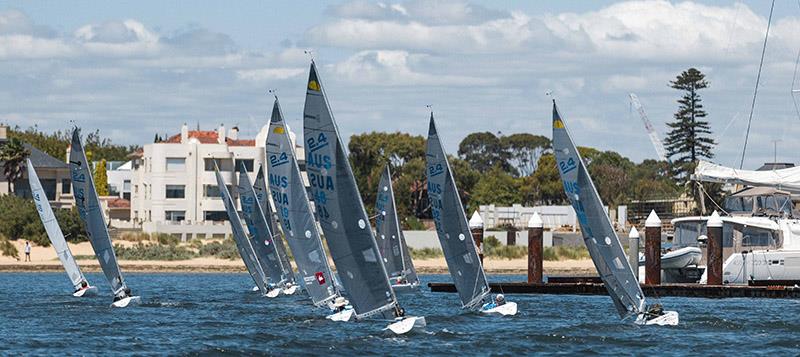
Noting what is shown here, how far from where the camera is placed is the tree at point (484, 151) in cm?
18362

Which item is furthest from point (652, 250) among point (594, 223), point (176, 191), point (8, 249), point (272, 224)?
point (176, 191)

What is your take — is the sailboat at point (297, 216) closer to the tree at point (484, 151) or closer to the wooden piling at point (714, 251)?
the wooden piling at point (714, 251)

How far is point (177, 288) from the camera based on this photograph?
71.4 meters

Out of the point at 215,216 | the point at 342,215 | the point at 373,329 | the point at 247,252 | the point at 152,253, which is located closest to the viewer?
the point at 342,215

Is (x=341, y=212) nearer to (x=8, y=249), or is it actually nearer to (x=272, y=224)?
(x=272, y=224)

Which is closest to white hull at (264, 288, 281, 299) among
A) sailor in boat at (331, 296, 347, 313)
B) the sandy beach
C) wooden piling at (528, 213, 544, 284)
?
wooden piling at (528, 213, 544, 284)

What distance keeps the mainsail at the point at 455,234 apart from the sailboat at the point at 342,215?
342 inches

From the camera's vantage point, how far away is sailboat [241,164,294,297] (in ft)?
211

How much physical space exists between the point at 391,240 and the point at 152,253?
1477 inches

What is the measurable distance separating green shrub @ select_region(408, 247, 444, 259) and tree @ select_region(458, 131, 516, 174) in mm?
80003

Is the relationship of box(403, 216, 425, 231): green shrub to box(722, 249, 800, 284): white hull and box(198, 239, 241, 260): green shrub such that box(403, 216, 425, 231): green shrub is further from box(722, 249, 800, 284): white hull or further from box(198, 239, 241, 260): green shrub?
box(722, 249, 800, 284): white hull

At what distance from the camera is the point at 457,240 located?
49.6 meters

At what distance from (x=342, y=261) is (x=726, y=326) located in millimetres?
12696

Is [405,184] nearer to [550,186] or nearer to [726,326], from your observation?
[550,186]
